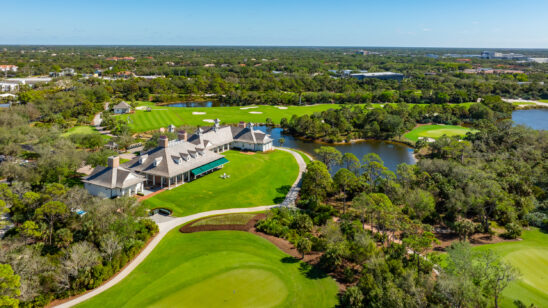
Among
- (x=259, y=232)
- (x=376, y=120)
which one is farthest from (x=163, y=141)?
(x=376, y=120)

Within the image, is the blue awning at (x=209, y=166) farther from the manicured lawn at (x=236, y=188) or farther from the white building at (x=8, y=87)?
the white building at (x=8, y=87)

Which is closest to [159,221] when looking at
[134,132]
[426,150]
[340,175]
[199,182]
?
[199,182]

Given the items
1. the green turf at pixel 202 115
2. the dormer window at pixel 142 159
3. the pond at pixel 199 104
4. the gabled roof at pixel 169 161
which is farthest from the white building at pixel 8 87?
the dormer window at pixel 142 159

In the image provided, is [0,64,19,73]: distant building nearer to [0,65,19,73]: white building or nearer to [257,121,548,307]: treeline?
[0,65,19,73]: white building

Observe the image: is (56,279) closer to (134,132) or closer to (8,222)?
(8,222)

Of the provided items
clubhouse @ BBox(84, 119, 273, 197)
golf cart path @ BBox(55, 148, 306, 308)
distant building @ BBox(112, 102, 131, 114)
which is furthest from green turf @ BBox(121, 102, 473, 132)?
golf cart path @ BBox(55, 148, 306, 308)

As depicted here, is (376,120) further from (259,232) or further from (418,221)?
(259,232)
